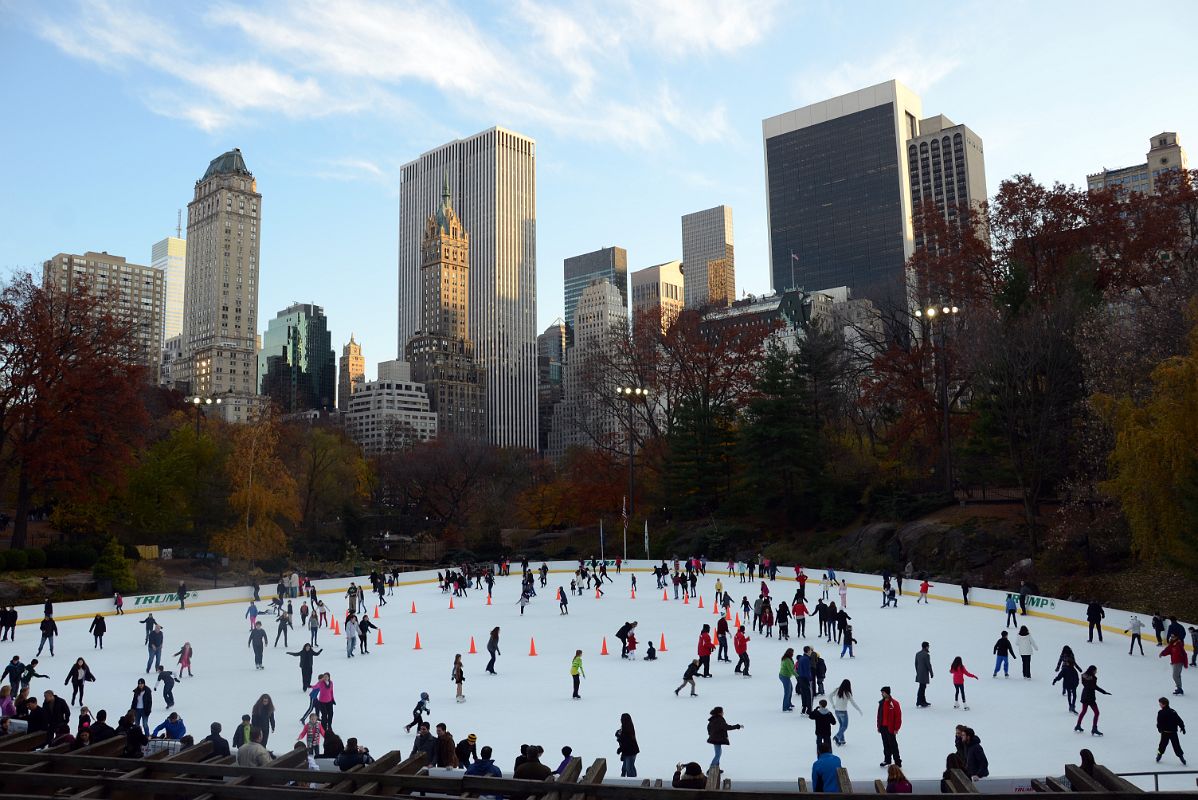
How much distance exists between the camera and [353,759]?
979 cm

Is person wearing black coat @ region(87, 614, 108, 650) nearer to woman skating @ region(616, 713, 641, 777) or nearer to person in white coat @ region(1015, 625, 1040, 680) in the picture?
woman skating @ region(616, 713, 641, 777)

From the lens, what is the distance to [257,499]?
152 ft

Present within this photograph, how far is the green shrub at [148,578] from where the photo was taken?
3656 centimetres

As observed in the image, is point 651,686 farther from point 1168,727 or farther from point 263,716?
point 1168,727

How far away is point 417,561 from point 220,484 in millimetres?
15354

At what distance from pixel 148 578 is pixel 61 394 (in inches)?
404

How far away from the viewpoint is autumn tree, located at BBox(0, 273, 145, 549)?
39.9 m

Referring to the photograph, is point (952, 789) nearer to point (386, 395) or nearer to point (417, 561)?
point (417, 561)

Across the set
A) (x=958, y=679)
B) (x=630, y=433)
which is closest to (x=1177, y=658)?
(x=958, y=679)

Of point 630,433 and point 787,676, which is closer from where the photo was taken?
point 787,676

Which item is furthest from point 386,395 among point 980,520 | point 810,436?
point 980,520

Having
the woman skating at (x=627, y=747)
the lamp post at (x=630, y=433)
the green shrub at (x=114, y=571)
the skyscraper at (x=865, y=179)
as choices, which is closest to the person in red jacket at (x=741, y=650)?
the woman skating at (x=627, y=747)

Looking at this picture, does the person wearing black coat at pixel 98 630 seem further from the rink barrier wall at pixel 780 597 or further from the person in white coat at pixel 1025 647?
the person in white coat at pixel 1025 647

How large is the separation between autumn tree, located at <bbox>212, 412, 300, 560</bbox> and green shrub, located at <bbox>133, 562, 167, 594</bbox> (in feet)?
23.7
